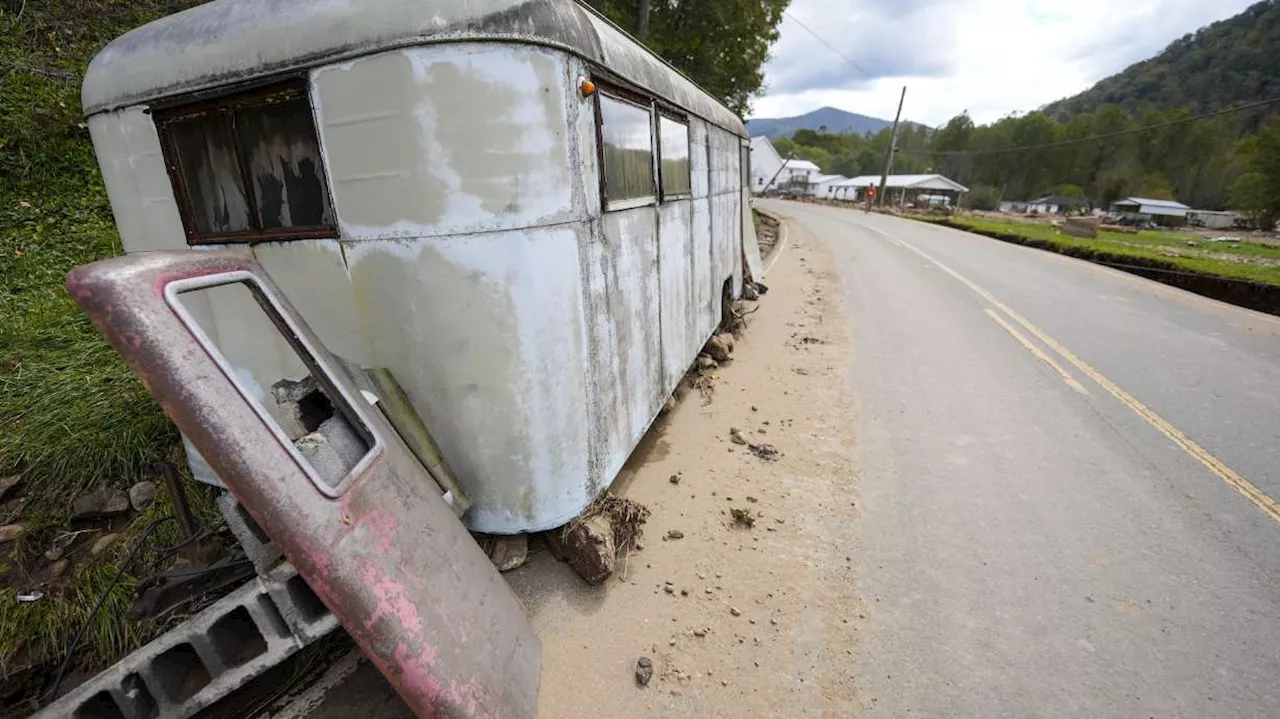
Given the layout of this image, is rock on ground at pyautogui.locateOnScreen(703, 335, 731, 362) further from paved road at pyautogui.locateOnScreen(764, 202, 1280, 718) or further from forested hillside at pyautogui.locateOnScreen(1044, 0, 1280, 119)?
forested hillside at pyautogui.locateOnScreen(1044, 0, 1280, 119)

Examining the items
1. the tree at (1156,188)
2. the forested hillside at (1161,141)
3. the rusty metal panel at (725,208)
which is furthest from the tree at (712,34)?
the tree at (1156,188)

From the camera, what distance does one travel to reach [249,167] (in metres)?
2.77

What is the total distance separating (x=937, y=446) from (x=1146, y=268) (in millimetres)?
12656

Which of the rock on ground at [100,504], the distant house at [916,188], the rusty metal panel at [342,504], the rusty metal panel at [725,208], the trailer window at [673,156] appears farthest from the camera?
the distant house at [916,188]

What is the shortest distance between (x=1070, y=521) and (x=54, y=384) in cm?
782

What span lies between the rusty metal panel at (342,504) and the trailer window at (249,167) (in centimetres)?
68

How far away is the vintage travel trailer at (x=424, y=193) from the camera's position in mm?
2428

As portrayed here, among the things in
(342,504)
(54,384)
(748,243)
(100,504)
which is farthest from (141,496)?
(748,243)

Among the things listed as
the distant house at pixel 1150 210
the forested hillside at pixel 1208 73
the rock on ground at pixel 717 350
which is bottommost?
the distant house at pixel 1150 210

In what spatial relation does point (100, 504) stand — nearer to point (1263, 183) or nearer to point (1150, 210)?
point (1263, 183)

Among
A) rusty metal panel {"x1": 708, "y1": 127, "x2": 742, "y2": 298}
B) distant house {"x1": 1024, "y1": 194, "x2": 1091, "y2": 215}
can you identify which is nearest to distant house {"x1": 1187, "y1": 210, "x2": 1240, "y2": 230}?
distant house {"x1": 1024, "y1": 194, "x2": 1091, "y2": 215}

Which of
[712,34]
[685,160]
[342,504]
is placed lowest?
[342,504]

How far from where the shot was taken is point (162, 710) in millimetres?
2076

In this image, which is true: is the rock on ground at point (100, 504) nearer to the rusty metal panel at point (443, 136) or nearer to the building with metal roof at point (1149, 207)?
the rusty metal panel at point (443, 136)
